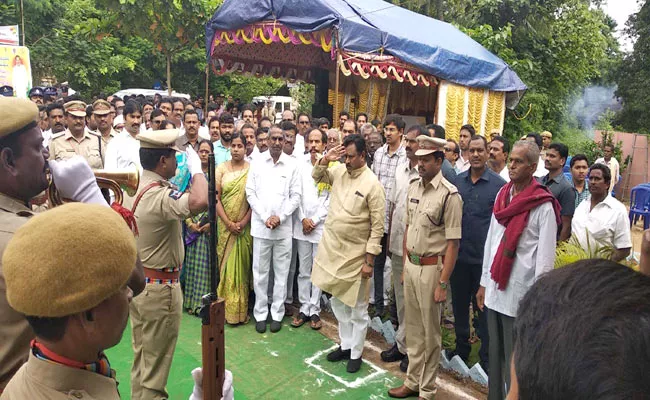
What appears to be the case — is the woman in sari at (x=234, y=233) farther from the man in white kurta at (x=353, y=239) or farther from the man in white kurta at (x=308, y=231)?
the man in white kurta at (x=353, y=239)

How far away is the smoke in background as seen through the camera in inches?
804

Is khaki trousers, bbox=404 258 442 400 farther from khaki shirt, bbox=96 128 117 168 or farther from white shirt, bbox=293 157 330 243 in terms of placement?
khaki shirt, bbox=96 128 117 168

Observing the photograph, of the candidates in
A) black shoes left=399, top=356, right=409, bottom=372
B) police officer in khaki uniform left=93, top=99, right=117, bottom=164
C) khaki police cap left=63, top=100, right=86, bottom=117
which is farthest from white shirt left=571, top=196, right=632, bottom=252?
police officer in khaki uniform left=93, top=99, right=117, bottom=164

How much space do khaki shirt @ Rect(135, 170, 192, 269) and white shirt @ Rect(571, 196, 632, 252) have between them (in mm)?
2889

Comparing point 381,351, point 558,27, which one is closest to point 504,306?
point 381,351

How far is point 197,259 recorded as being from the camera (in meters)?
5.09

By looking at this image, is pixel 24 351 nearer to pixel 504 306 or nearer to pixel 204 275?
pixel 504 306

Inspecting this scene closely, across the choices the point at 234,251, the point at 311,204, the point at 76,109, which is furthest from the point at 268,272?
the point at 76,109

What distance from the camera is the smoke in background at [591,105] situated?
2042cm

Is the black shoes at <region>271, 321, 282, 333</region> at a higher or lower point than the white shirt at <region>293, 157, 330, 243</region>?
lower

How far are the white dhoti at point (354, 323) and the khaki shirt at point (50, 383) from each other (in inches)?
116

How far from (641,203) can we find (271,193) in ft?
25.9

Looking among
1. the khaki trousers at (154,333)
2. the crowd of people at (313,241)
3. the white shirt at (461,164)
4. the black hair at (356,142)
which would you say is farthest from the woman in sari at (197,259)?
the white shirt at (461,164)

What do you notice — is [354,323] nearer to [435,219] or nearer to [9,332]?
[435,219]
